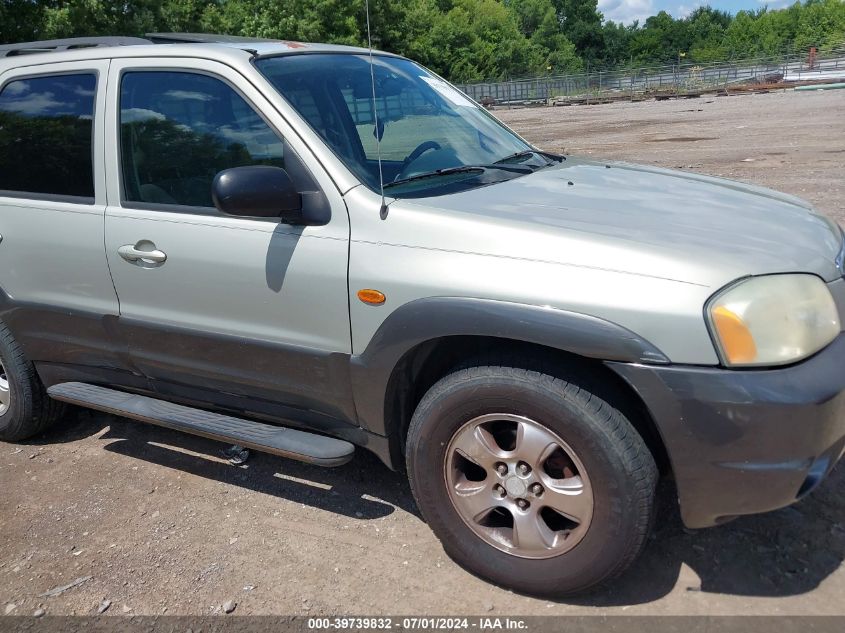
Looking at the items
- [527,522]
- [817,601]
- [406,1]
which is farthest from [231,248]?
[406,1]

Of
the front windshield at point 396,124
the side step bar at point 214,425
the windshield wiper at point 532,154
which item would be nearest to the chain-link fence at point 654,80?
the windshield wiper at point 532,154

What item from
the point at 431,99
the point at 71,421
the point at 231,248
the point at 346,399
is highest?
the point at 431,99

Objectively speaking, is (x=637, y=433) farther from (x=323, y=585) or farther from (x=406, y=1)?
(x=406, y=1)

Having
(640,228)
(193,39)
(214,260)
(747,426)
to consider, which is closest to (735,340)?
(747,426)

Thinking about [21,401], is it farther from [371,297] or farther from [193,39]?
[371,297]

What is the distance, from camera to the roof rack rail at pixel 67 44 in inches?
142

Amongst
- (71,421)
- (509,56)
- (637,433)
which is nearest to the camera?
(637,433)

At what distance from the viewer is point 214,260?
3119 mm

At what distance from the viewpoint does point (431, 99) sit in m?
3.78

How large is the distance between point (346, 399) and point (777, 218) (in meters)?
1.77

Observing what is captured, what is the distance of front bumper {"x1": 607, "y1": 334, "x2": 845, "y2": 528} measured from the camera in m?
2.27

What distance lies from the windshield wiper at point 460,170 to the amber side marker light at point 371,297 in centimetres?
44

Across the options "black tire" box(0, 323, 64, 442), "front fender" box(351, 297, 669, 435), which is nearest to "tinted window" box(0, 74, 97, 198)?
"black tire" box(0, 323, 64, 442)

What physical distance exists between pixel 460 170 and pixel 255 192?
0.92 m
